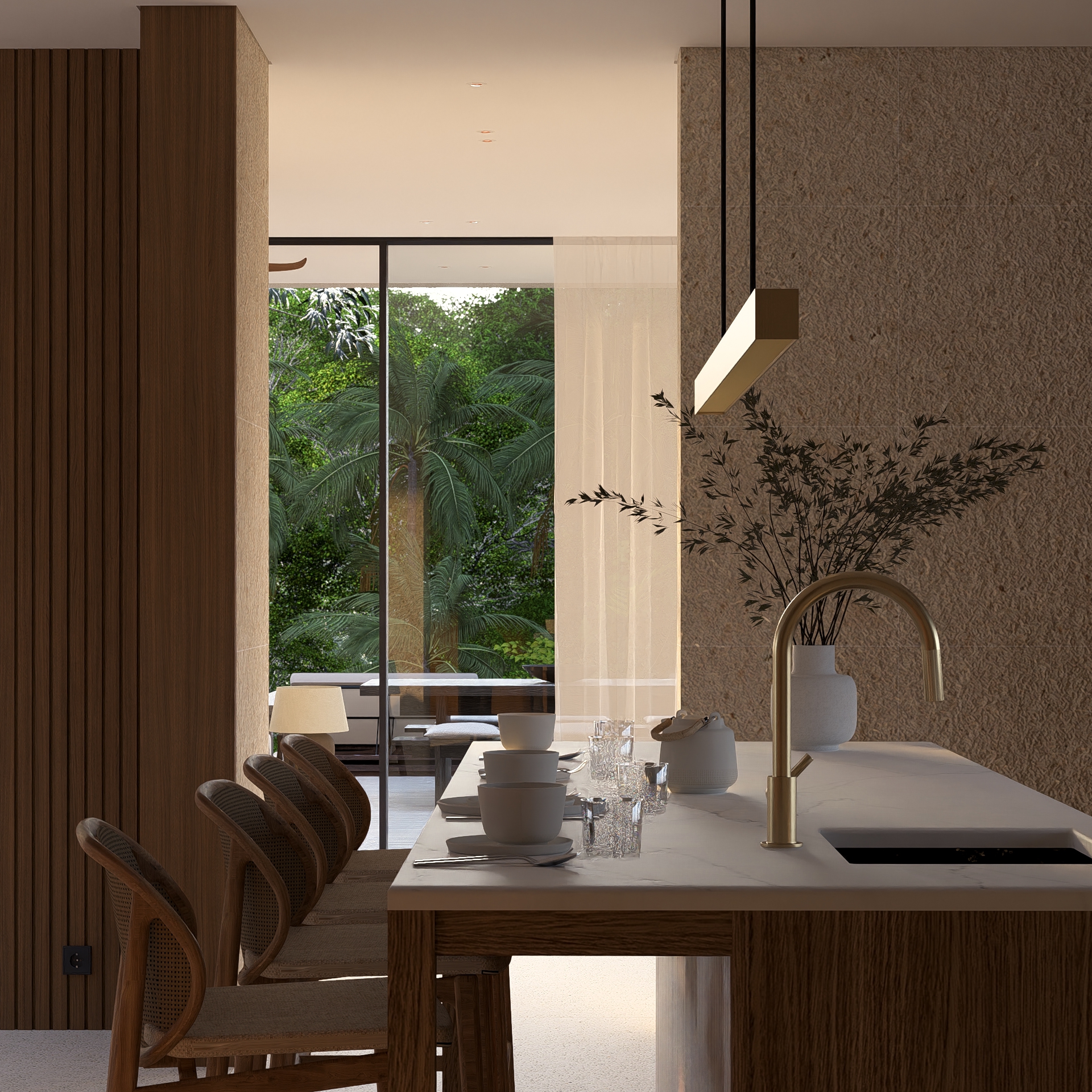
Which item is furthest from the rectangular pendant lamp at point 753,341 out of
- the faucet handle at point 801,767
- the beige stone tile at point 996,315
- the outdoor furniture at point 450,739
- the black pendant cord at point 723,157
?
the outdoor furniture at point 450,739

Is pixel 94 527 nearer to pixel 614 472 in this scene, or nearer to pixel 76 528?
pixel 76 528

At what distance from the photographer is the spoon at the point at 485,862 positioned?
5.40 feet

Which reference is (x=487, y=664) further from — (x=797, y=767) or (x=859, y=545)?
(x=797, y=767)

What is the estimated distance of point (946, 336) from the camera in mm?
3828

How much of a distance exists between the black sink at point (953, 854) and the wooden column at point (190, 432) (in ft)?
6.88

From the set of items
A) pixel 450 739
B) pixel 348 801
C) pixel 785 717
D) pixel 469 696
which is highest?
pixel 785 717

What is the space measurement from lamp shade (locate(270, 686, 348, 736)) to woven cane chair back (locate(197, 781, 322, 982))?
10.4 feet

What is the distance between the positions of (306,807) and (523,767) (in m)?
0.88

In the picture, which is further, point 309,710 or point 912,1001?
point 309,710

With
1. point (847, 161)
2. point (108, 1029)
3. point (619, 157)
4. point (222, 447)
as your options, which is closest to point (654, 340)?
point (619, 157)

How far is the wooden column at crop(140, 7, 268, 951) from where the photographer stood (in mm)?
3492

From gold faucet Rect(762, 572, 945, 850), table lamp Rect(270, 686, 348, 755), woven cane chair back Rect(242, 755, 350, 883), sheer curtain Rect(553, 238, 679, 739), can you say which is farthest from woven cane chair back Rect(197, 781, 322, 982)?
sheer curtain Rect(553, 238, 679, 739)

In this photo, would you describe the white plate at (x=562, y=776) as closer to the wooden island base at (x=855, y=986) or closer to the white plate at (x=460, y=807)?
the white plate at (x=460, y=807)

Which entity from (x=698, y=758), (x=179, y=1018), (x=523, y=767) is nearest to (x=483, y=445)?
(x=698, y=758)
